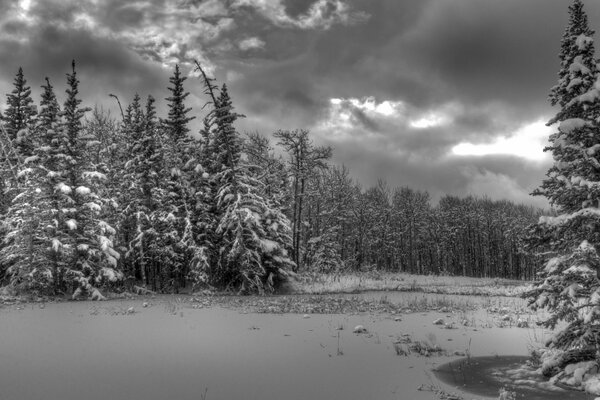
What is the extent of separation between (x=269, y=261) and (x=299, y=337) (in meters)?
17.7

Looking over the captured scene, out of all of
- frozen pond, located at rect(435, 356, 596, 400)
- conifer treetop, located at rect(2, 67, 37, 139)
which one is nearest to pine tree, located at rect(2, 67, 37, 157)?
conifer treetop, located at rect(2, 67, 37, 139)

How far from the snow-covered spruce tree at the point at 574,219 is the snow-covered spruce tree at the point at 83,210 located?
23340 millimetres

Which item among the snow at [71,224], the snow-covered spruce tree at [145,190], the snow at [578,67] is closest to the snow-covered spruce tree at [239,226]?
the snow-covered spruce tree at [145,190]

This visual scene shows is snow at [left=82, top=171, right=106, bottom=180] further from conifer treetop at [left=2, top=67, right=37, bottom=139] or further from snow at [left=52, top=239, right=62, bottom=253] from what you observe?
conifer treetop at [left=2, top=67, right=37, bottom=139]

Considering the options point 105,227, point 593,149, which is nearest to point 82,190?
point 105,227

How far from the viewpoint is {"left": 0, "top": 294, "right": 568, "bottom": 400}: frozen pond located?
7340 millimetres

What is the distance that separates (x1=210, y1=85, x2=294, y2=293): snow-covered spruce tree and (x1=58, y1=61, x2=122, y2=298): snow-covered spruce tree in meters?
6.98

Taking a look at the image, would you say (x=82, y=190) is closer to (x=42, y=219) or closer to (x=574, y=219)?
(x=42, y=219)

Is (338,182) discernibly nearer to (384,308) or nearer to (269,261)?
(269,261)

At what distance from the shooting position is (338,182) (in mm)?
63469

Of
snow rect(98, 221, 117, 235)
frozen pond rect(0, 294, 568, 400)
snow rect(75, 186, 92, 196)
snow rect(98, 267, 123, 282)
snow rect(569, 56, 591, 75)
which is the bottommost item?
frozen pond rect(0, 294, 568, 400)

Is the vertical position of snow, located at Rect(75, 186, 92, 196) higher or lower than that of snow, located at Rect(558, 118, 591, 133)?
higher

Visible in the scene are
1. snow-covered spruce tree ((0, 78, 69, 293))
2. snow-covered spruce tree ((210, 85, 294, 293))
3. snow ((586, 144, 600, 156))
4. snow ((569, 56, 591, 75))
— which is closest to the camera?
snow ((586, 144, 600, 156))

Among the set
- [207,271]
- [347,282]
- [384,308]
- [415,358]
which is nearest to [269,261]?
[207,271]
